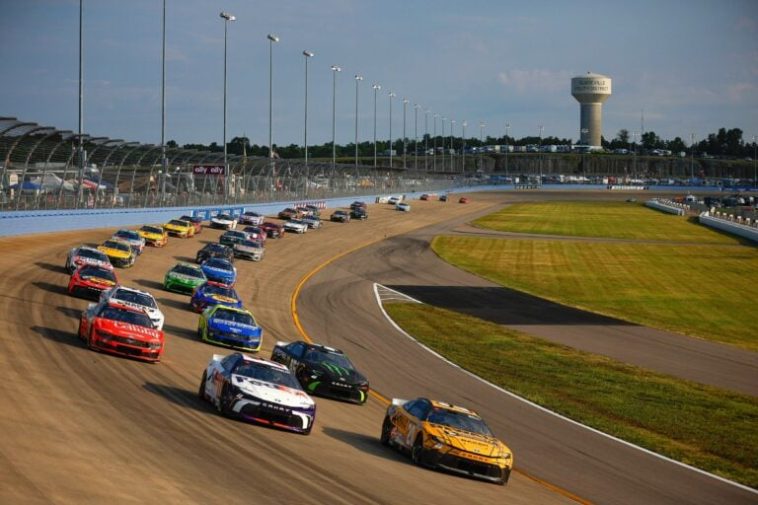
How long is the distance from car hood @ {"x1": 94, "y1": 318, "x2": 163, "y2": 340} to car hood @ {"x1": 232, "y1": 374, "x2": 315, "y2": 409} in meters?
4.88

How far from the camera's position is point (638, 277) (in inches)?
2504

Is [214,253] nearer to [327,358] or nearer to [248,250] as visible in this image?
[248,250]

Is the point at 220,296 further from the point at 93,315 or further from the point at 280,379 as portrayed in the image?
the point at 280,379

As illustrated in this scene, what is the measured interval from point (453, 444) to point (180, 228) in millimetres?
45026

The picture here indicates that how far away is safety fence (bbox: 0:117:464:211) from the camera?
4866cm

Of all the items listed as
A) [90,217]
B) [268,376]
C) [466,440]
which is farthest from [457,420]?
[90,217]

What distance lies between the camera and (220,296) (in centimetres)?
3488

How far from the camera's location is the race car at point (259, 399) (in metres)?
19.0

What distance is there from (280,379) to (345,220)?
70816 mm

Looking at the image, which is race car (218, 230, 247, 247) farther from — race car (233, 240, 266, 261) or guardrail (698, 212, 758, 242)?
guardrail (698, 212, 758, 242)

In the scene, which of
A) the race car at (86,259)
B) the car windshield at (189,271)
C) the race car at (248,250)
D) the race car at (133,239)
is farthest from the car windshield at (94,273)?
the race car at (248,250)

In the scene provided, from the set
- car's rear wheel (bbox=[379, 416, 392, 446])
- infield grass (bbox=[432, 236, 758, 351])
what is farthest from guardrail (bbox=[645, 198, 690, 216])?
car's rear wheel (bbox=[379, 416, 392, 446])

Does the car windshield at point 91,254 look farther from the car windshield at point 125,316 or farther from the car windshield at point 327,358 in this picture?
the car windshield at point 327,358

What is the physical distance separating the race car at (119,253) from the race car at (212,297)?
9291 mm
